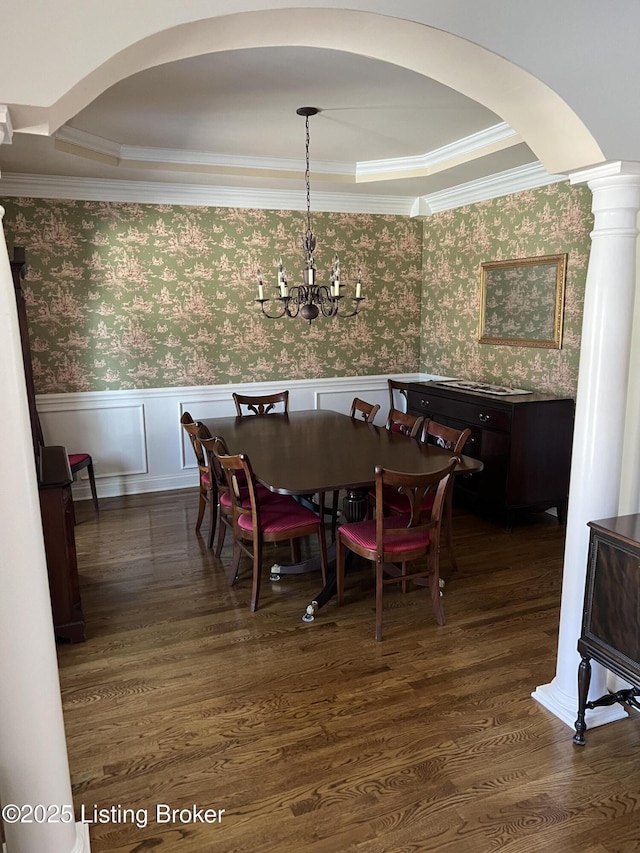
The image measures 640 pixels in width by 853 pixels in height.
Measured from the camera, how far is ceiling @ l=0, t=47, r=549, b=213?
3.16 m

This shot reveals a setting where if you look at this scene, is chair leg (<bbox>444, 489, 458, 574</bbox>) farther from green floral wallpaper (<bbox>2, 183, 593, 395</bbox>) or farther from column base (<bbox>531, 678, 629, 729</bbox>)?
green floral wallpaper (<bbox>2, 183, 593, 395</bbox>)

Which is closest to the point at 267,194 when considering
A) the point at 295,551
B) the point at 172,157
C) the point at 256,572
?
the point at 172,157

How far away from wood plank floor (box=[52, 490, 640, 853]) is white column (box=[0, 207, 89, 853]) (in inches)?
15.2

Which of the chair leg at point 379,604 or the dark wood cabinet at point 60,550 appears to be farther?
the chair leg at point 379,604

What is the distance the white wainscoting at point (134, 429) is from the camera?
5.07 m

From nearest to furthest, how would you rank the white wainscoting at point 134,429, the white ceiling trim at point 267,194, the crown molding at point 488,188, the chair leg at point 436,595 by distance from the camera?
the chair leg at point 436,595, the crown molding at point 488,188, the white ceiling trim at point 267,194, the white wainscoting at point 134,429

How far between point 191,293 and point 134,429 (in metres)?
1.30

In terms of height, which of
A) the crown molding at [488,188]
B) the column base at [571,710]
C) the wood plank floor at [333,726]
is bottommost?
the wood plank floor at [333,726]

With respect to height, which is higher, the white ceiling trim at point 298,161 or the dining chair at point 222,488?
the white ceiling trim at point 298,161

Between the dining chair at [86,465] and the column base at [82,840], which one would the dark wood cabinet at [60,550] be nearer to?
the column base at [82,840]

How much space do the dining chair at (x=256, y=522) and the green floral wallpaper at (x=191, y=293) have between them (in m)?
2.31

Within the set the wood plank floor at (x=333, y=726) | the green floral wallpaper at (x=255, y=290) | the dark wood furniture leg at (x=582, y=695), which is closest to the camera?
the wood plank floor at (x=333, y=726)

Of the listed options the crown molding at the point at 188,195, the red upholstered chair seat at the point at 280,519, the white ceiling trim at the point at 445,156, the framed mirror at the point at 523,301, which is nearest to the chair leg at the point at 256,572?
the red upholstered chair seat at the point at 280,519

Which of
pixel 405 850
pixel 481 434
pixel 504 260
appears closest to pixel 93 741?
pixel 405 850
